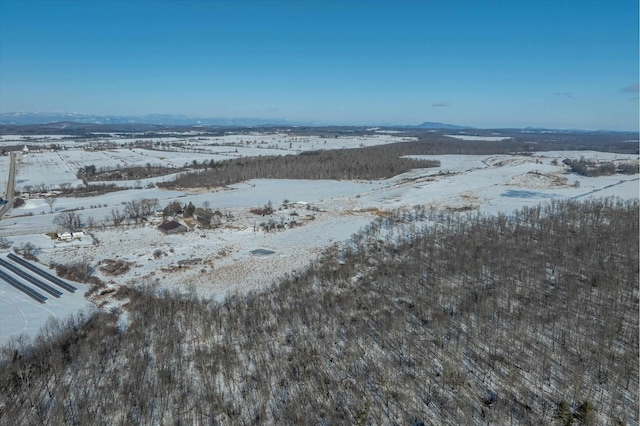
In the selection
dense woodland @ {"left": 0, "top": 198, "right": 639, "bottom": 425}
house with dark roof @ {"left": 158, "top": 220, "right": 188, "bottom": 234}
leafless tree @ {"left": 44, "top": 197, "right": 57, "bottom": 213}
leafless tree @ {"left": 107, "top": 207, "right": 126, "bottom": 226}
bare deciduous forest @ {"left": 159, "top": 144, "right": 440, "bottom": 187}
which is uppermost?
bare deciduous forest @ {"left": 159, "top": 144, "right": 440, "bottom": 187}

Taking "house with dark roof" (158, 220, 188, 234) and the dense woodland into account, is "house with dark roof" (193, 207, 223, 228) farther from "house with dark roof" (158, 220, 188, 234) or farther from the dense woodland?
the dense woodland

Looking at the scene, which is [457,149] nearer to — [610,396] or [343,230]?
[343,230]

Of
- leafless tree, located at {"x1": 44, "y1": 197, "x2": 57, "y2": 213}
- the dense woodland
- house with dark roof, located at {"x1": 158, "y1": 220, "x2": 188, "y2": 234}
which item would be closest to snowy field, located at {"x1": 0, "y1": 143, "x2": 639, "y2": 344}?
leafless tree, located at {"x1": 44, "y1": 197, "x2": 57, "y2": 213}

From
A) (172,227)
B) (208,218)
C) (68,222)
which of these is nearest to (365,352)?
(172,227)

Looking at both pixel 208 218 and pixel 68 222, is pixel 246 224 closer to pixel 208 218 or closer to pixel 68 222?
pixel 208 218

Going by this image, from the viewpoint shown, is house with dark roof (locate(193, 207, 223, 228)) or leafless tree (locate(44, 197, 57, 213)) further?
leafless tree (locate(44, 197, 57, 213))

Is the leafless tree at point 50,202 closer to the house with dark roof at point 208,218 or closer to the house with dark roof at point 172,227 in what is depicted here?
the house with dark roof at point 172,227
